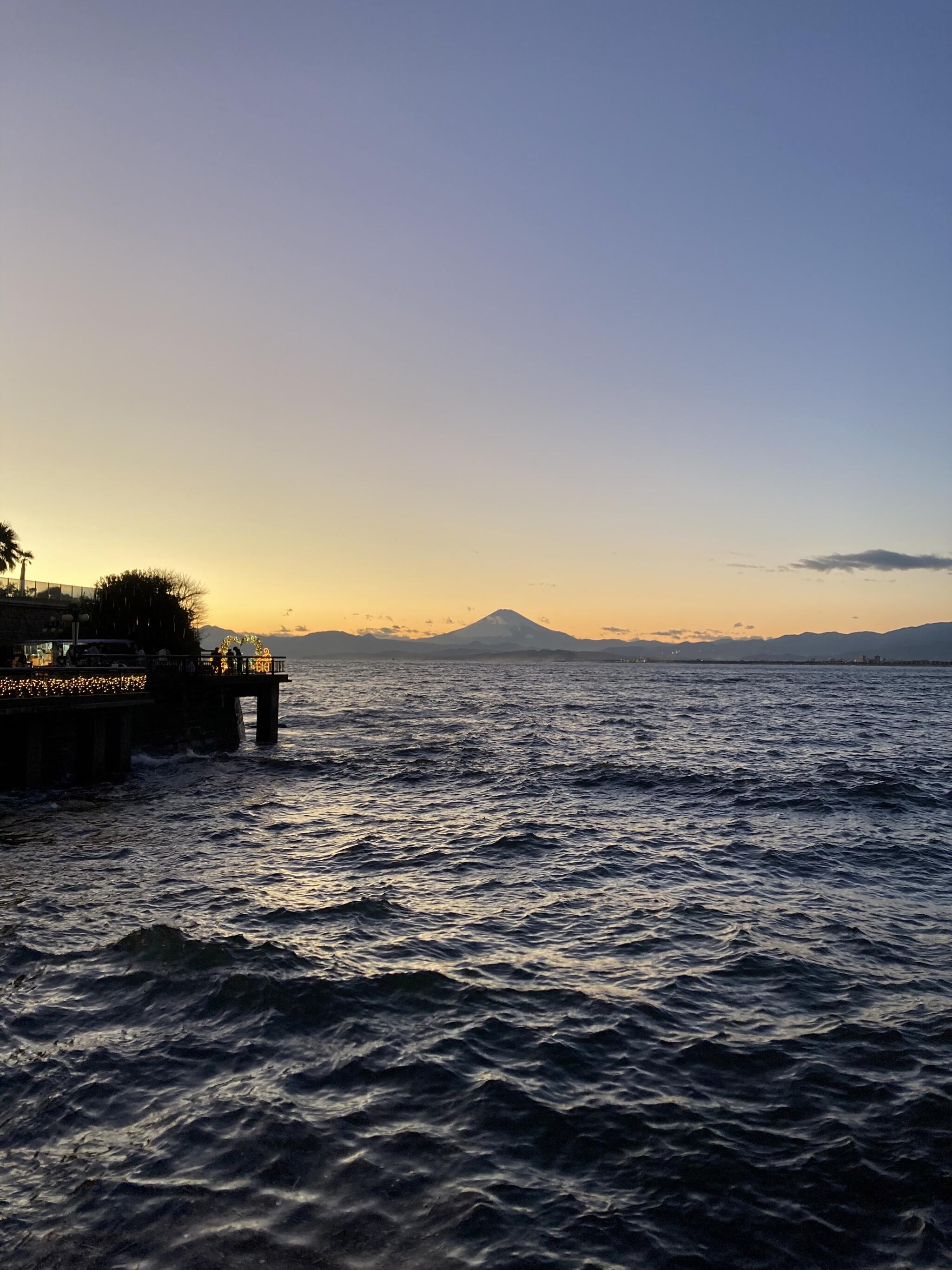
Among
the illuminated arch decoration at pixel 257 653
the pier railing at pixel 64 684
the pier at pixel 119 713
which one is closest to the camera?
the pier railing at pixel 64 684

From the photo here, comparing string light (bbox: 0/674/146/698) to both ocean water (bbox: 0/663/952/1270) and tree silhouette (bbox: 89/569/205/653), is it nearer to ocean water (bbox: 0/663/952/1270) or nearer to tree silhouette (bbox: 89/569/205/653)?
ocean water (bbox: 0/663/952/1270)

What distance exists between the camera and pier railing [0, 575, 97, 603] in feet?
227

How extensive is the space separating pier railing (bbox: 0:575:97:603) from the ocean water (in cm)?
5085

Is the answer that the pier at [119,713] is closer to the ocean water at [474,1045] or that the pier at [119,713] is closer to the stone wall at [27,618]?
the ocean water at [474,1045]

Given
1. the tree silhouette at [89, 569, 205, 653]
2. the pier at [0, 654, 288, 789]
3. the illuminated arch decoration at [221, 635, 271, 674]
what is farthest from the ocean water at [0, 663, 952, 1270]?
the tree silhouette at [89, 569, 205, 653]

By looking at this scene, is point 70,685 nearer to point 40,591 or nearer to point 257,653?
point 257,653

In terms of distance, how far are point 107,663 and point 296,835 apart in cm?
3174

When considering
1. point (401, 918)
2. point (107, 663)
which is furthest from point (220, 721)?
point (401, 918)

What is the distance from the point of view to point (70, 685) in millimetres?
31656

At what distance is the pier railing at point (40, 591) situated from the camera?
69125 millimetres

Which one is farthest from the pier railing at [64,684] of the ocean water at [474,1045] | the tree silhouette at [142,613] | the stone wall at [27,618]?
the tree silhouette at [142,613]

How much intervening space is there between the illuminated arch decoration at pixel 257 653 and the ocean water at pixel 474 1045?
994 inches

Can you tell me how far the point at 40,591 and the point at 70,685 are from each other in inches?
1953

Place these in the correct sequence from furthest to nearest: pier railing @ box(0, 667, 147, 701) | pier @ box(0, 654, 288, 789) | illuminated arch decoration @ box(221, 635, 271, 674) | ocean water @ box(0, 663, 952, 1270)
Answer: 1. illuminated arch decoration @ box(221, 635, 271, 674)
2. pier @ box(0, 654, 288, 789)
3. pier railing @ box(0, 667, 147, 701)
4. ocean water @ box(0, 663, 952, 1270)
